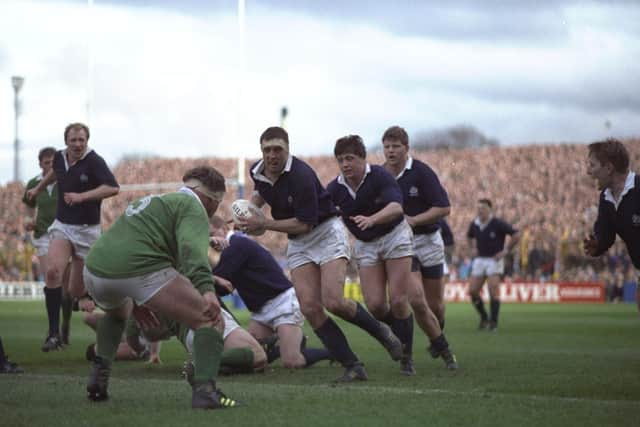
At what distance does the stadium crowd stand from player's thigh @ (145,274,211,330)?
34285 millimetres

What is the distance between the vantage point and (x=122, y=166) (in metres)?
77.2

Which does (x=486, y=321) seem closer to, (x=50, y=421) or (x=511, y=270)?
(x=50, y=421)

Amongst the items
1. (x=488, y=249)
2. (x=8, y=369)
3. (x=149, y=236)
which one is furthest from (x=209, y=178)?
(x=488, y=249)

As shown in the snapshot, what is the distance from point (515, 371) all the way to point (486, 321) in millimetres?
10327

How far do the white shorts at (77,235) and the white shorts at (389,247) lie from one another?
429 cm

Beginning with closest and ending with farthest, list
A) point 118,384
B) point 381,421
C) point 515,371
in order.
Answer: point 381,421
point 118,384
point 515,371

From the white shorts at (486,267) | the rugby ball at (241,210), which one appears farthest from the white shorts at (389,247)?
the white shorts at (486,267)

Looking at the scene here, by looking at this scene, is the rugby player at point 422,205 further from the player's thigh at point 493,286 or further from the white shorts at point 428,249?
the player's thigh at point 493,286

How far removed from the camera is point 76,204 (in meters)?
13.6

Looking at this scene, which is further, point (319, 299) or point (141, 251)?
point (319, 299)

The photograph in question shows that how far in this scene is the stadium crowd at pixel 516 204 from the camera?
4241 cm

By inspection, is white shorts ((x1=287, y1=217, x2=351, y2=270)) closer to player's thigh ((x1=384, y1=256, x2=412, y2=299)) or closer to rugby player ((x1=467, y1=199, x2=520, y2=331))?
player's thigh ((x1=384, y1=256, x2=412, y2=299))

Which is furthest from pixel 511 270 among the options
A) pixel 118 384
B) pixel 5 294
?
pixel 118 384

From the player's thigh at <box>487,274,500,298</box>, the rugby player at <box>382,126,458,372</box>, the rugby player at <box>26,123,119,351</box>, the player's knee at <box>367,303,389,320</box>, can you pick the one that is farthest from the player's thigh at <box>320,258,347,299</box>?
the player's thigh at <box>487,274,500,298</box>
